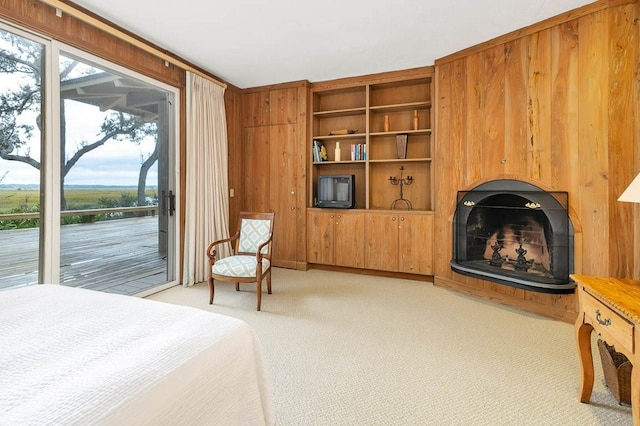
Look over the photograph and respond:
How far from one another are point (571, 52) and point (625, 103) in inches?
24.0

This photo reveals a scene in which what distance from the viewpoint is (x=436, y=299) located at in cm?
310

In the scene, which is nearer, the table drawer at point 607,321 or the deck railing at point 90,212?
the table drawer at point 607,321

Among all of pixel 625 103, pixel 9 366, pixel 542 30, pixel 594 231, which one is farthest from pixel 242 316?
pixel 542 30

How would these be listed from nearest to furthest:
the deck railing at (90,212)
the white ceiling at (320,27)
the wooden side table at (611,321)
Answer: the wooden side table at (611,321) → the deck railing at (90,212) → the white ceiling at (320,27)

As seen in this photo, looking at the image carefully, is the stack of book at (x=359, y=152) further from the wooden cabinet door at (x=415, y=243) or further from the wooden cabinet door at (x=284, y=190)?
the wooden cabinet door at (x=415, y=243)

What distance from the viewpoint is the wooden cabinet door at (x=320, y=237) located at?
13.5 ft

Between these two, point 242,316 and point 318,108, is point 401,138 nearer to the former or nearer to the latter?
point 318,108

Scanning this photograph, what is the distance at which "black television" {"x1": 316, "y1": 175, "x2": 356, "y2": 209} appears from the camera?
4.00 meters

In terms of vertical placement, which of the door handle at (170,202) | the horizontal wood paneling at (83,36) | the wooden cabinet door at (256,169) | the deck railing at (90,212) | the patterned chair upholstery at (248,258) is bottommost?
the patterned chair upholstery at (248,258)

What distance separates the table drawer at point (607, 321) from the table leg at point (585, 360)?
92mm

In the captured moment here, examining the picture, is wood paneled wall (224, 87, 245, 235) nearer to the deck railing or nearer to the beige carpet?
the deck railing

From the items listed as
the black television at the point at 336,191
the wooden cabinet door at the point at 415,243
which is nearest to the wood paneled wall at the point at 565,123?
the wooden cabinet door at the point at 415,243

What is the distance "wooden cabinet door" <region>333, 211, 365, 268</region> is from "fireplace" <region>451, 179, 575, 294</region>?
1.16m

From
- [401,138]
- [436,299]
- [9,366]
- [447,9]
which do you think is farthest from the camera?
[401,138]
